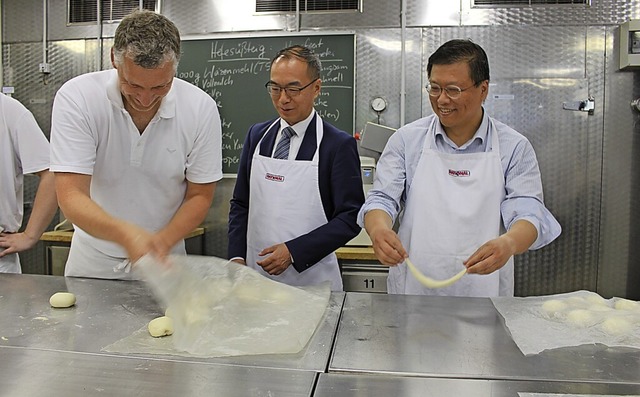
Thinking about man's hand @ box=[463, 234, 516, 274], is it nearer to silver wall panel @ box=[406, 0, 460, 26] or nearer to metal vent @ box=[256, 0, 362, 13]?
silver wall panel @ box=[406, 0, 460, 26]

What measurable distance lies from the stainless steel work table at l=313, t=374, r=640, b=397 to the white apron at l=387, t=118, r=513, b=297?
79 centimetres

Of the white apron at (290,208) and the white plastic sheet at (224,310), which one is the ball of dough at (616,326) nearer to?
the white plastic sheet at (224,310)

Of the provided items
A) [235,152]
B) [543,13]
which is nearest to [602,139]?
[543,13]

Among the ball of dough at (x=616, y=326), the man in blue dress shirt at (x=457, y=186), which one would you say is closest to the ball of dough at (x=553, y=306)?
the ball of dough at (x=616, y=326)

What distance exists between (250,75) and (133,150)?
198 cm

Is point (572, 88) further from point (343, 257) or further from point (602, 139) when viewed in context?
point (343, 257)

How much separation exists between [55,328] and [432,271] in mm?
1116

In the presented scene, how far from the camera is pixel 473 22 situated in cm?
337

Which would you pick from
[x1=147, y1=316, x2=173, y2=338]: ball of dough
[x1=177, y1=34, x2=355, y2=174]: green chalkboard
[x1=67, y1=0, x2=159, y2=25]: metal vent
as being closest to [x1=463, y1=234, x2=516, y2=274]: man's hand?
[x1=147, y1=316, x2=173, y2=338]: ball of dough

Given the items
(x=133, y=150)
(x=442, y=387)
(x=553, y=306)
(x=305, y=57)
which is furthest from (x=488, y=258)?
(x=133, y=150)

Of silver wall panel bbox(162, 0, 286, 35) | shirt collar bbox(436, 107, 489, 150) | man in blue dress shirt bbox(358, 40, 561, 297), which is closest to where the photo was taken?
man in blue dress shirt bbox(358, 40, 561, 297)

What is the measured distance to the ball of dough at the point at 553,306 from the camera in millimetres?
1339

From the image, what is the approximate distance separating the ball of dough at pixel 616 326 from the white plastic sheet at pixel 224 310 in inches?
25.8

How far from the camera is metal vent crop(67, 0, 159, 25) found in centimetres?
378
